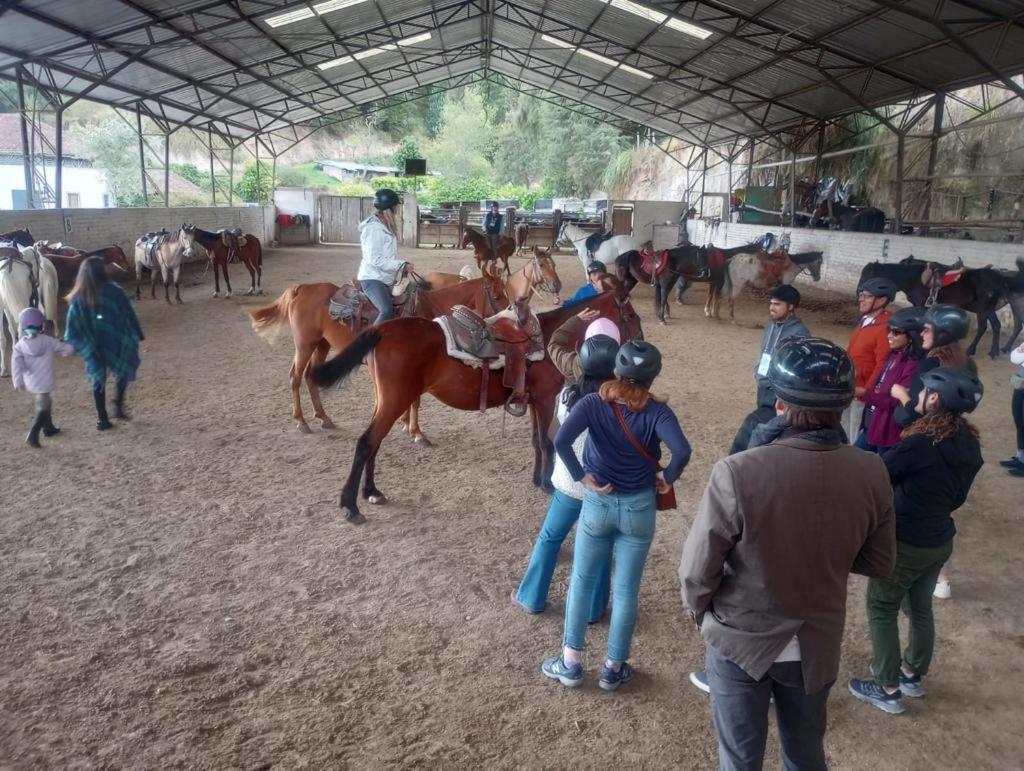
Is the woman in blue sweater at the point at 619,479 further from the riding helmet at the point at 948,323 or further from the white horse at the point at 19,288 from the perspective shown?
the white horse at the point at 19,288

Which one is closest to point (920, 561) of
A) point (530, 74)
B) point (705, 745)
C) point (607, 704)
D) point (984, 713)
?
point (984, 713)

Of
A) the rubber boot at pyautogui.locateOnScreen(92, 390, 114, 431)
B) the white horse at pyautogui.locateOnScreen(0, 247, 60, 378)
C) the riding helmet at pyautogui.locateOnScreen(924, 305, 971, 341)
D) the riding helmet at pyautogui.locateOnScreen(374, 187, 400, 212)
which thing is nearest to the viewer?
the riding helmet at pyautogui.locateOnScreen(924, 305, 971, 341)

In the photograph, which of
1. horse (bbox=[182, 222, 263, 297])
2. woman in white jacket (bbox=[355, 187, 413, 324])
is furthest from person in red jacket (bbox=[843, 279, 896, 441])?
horse (bbox=[182, 222, 263, 297])

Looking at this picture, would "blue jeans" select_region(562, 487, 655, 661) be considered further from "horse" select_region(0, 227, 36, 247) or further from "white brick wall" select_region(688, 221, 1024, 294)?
"white brick wall" select_region(688, 221, 1024, 294)

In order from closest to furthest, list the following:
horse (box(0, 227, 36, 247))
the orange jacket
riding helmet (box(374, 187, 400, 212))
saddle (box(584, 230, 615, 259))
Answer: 1. the orange jacket
2. riding helmet (box(374, 187, 400, 212))
3. horse (box(0, 227, 36, 247))
4. saddle (box(584, 230, 615, 259))

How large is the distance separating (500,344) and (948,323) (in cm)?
262

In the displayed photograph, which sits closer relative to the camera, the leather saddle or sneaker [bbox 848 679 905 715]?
sneaker [bbox 848 679 905 715]

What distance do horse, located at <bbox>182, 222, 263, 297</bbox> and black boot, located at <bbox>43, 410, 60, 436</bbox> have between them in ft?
27.7

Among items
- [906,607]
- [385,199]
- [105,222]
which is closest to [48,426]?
[385,199]

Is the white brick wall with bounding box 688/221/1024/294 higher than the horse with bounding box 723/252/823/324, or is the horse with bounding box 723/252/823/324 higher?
the white brick wall with bounding box 688/221/1024/294

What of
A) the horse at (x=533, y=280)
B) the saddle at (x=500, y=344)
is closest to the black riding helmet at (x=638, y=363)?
the saddle at (x=500, y=344)

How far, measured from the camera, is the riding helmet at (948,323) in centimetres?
345

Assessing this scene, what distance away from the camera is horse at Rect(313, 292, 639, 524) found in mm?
4383

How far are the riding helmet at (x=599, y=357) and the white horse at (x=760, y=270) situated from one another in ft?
34.3
